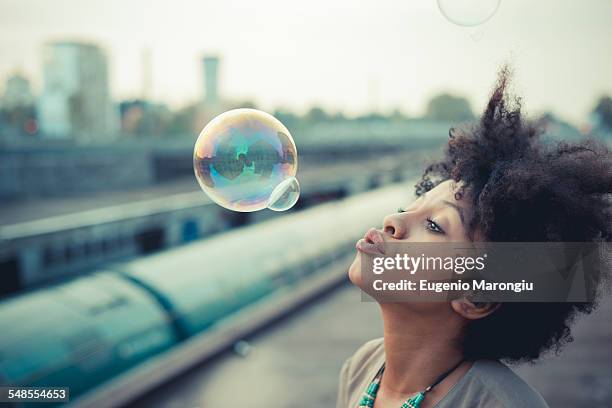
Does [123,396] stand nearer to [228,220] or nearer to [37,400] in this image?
[37,400]

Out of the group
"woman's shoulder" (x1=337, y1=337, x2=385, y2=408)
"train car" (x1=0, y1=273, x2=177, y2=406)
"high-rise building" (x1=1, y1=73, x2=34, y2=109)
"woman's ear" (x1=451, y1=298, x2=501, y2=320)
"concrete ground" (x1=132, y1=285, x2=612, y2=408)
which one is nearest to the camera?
"woman's ear" (x1=451, y1=298, x2=501, y2=320)

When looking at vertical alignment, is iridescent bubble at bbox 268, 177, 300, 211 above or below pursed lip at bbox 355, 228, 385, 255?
below

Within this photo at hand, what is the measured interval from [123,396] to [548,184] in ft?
17.0

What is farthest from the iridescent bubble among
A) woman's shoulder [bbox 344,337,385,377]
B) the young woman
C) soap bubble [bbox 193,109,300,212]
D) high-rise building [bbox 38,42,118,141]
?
high-rise building [bbox 38,42,118,141]

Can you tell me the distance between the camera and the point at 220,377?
6453 mm

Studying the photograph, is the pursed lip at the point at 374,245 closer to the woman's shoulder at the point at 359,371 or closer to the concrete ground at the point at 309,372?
the woman's shoulder at the point at 359,371

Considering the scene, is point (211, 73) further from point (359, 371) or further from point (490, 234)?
point (490, 234)

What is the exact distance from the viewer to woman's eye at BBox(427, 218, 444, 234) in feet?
6.05

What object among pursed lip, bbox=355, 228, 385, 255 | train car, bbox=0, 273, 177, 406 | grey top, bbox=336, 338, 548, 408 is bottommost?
train car, bbox=0, 273, 177, 406

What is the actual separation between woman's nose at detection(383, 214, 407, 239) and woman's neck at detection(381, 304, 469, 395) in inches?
8.5

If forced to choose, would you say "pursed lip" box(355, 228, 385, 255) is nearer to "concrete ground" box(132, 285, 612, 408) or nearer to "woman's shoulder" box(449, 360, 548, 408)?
"woman's shoulder" box(449, 360, 548, 408)

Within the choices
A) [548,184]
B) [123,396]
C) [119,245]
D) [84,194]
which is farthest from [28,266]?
[84,194]

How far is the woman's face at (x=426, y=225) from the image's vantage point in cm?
184

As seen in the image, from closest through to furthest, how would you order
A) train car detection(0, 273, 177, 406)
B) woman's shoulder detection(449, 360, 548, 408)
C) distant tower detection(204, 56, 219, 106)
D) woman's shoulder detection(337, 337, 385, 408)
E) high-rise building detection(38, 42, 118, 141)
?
woman's shoulder detection(449, 360, 548, 408) < woman's shoulder detection(337, 337, 385, 408) < train car detection(0, 273, 177, 406) < high-rise building detection(38, 42, 118, 141) < distant tower detection(204, 56, 219, 106)
